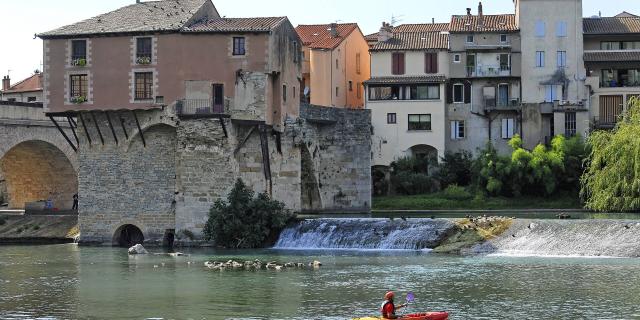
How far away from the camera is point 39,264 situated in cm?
4606

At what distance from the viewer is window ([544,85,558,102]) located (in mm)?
70750

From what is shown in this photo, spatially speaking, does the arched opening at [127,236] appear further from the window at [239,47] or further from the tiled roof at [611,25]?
the tiled roof at [611,25]

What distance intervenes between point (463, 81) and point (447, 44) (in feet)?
7.91

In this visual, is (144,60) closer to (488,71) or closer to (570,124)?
(488,71)

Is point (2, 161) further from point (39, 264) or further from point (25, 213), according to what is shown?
point (39, 264)

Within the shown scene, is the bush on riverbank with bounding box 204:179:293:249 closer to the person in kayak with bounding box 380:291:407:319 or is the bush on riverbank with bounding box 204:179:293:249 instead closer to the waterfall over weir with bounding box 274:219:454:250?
the waterfall over weir with bounding box 274:219:454:250

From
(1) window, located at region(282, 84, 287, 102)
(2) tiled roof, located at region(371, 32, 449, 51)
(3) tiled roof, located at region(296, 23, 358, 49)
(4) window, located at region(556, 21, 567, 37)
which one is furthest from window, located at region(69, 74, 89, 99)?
(4) window, located at region(556, 21, 567, 37)

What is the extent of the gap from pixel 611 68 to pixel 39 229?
3481 centimetres

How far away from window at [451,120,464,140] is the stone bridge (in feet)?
73.2

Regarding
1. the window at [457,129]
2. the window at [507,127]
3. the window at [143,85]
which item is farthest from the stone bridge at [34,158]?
the window at [507,127]

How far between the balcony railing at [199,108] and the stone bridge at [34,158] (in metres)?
12.6

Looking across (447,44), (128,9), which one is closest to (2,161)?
(128,9)

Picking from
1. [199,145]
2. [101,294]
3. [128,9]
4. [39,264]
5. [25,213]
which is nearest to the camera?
[101,294]

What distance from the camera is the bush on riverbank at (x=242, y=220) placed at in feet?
170
